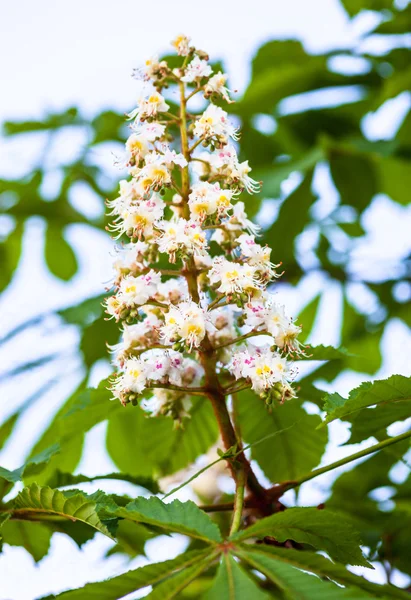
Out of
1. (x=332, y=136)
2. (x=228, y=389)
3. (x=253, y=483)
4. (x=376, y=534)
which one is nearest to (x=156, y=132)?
(x=228, y=389)

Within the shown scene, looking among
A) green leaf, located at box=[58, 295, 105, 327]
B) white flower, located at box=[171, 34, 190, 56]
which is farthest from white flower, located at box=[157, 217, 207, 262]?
green leaf, located at box=[58, 295, 105, 327]

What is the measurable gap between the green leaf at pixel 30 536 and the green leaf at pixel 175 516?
53 centimetres

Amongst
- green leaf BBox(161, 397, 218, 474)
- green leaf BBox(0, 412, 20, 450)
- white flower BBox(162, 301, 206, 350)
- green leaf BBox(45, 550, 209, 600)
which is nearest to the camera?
green leaf BBox(45, 550, 209, 600)

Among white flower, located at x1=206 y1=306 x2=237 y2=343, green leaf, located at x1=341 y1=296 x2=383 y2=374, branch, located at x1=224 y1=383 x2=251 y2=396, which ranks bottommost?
green leaf, located at x1=341 y1=296 x2=383 y2=374

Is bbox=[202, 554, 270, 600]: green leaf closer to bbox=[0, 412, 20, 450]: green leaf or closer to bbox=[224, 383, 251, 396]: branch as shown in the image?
bbox=[224, 383, 251, 396]: branch

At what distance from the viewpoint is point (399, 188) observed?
2.91 metres

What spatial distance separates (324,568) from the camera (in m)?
1.00

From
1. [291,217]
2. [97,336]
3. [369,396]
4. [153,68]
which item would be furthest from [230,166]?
[291,217]

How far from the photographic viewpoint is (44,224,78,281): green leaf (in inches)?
122

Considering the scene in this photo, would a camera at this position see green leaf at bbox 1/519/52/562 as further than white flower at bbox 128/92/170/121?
Yes

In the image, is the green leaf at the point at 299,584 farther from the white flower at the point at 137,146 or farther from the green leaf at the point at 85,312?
the green leaf at the point at 85,312

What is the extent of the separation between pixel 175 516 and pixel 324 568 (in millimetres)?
237

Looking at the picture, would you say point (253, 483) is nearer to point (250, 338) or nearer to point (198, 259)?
point (250, 338)

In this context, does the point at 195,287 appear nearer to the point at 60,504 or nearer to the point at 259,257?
the point at 259,257
